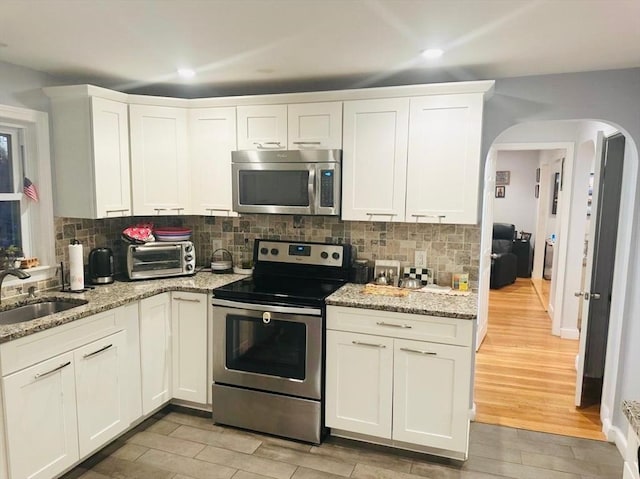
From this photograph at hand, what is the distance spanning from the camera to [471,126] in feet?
9.12

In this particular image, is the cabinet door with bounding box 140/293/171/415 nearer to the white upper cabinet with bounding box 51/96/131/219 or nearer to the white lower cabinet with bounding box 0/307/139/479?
the white lower cabinet with bounding box 0/307/139/479

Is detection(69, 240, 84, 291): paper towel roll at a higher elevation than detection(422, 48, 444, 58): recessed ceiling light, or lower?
lower

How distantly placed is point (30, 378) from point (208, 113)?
208 cm

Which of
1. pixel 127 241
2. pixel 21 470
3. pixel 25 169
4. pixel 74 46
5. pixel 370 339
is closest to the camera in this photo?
pixel 21 470

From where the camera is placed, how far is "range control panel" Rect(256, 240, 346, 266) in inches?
129

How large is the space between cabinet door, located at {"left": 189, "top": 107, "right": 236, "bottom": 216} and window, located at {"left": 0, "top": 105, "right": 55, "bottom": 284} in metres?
0.97

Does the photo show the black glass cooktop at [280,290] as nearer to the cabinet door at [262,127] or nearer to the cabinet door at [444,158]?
the cabinet door at [444,158]

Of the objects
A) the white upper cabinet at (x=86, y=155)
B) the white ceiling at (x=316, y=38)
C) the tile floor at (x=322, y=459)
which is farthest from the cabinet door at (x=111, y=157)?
the tile floor at (x=322, y=459)

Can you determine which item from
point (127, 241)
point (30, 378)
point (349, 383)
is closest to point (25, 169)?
point (127, 241)

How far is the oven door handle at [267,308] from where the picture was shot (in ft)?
9.09

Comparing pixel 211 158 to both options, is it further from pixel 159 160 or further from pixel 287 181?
pixel 287 181

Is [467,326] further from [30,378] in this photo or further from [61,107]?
[61,107]

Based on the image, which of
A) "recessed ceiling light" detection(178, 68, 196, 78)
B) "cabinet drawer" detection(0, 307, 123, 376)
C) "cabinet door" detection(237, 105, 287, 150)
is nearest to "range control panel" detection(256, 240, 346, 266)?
"cabinet door" detection(237, 105, 287, 150)

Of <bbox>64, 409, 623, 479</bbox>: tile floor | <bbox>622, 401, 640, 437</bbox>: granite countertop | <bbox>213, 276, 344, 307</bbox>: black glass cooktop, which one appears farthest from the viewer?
<bbox>213, 276, 344, 307</bbox>: black glass cooktop
